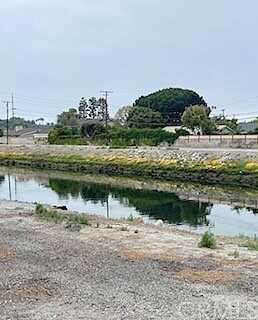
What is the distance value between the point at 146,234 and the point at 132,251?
252cm

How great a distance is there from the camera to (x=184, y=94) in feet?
338

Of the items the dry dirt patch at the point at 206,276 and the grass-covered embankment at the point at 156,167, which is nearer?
the dry dirt patch at the point at 206,276

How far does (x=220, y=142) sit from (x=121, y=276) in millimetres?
54422

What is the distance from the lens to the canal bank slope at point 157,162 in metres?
39.5

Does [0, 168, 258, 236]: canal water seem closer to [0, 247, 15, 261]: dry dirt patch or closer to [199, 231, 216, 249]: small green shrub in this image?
[199, 231, 216, 249]: small green shrub

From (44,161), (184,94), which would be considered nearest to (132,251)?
(44,161)

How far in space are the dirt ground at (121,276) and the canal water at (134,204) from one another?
6.39m

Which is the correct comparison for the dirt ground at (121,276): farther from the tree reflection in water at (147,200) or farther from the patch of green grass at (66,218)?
the tree reflection in water at (147,200)

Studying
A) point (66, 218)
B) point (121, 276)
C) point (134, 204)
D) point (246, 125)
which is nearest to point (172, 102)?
point (246, 125)

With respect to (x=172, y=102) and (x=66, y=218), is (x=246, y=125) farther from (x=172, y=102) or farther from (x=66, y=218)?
(x=66, y=218)

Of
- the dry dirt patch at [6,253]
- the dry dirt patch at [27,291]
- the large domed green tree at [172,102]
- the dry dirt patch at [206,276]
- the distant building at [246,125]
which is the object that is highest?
the large domed green tree at [172,102]

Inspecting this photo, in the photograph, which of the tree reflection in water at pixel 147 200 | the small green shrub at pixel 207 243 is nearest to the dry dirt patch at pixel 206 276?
the small green shrub at pixel 207 243

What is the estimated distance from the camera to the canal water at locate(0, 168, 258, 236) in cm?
2175

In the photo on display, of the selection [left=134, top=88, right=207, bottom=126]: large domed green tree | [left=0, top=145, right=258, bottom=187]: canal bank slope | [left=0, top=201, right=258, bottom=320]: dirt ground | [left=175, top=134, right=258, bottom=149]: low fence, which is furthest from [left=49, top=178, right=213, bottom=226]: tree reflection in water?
[left=134, top=88, right=207, bottom=126]: large domed green tree
